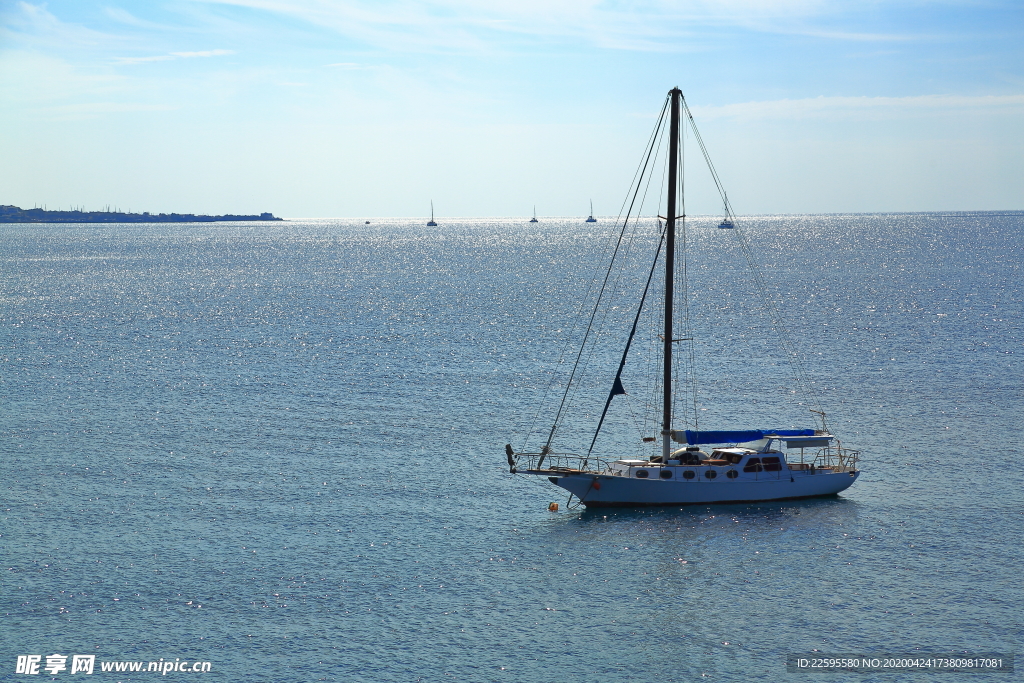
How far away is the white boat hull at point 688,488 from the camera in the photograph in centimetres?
5541

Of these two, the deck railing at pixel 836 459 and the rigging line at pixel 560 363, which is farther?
the rigging line at pixel 560 363

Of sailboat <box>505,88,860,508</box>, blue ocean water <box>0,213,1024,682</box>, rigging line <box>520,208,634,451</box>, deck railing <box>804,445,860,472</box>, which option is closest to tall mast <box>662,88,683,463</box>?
sailboat <box>505,88,860,508</box>

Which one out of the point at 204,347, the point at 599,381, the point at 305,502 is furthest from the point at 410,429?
the point at 204,347

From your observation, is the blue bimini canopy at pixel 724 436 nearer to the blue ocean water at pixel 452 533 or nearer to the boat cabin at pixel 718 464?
the boat cabin at pixel 718 464

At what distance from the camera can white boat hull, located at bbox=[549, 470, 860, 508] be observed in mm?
55406

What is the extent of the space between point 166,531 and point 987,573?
41.7m

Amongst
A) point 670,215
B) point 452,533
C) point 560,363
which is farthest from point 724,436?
point 560,363

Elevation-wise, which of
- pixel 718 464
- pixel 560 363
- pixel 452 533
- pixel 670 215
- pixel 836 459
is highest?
pixel 670 215

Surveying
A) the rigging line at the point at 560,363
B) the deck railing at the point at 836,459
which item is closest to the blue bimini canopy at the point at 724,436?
the deck railing at the point at 836,459

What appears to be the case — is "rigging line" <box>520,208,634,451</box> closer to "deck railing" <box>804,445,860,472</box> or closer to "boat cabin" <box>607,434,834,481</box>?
"boat cabin" <box>607,434,834,481</box>

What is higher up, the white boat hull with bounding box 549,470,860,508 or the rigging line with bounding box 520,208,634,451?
the rigging line with bounding box 520,208,634,451

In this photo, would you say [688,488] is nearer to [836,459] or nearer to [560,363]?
[836,459]

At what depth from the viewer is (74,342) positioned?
4769 inches

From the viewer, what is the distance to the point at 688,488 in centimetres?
5581
